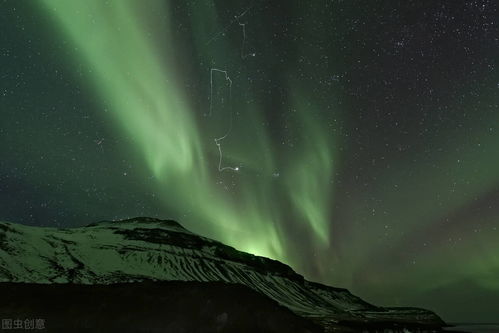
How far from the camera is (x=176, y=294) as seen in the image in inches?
4815

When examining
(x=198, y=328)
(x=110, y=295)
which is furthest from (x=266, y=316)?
(x=110, y=295)

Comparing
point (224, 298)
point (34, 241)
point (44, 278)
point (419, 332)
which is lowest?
point (419, 332)

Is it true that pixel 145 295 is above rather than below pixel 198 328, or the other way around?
above

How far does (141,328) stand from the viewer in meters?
109

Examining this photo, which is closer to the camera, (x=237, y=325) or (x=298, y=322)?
(x=237, y=325)

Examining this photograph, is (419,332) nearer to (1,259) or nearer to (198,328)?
(198,328)

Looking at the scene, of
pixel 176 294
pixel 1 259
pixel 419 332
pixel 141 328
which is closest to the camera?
pixel 141 328

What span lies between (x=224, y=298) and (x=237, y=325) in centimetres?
1008

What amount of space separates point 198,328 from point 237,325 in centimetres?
1159

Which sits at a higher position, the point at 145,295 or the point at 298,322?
the point at 145,295

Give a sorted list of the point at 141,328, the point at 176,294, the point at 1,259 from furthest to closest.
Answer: the point at 1,259, the point at 176,294, the point at 141,328

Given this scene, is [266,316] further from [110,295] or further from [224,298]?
[110,295]

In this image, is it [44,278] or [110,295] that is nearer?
[110,295]

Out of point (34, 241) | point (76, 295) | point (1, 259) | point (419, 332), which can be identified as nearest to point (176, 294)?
point (76, 295)
